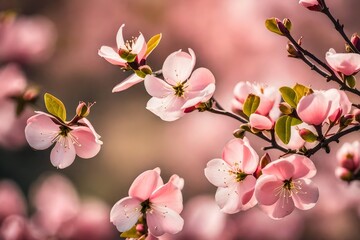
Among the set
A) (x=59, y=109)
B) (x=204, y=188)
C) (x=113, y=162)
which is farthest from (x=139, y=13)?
(x=59, y=109)

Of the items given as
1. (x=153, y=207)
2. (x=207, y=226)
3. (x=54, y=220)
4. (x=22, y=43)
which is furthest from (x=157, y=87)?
(x=22, y=43)

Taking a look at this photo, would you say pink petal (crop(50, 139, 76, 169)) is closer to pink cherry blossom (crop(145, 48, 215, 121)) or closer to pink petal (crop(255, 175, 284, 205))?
pink cherry blossom (crop(145, 48, 215, 121))

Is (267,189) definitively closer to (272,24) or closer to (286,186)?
(286,186)

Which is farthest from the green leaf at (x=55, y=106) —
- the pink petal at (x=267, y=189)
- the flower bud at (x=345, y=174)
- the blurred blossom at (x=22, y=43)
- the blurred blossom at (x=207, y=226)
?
the blurred blossom at (x=22, y=43)

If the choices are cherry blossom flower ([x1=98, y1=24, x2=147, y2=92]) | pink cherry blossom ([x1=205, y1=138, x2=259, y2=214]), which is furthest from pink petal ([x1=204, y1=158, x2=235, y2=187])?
cherry blossom flower ([x1=98, y1=24, x2=147, y2=92])

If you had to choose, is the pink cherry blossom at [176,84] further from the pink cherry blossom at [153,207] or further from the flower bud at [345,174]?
the flower bud at [345,174]

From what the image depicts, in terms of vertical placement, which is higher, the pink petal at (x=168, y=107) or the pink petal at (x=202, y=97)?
the pink petal at (x=202, y=97)
